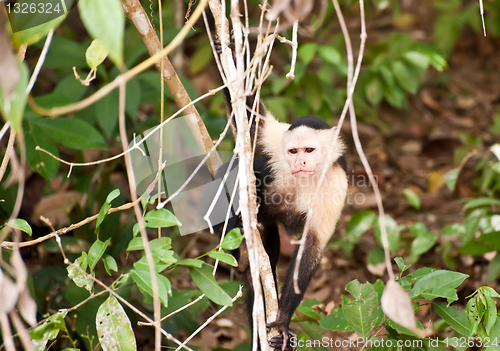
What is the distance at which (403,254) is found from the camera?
3.97 m

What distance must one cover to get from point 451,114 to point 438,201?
1546 mm

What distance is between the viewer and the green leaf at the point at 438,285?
209 cm

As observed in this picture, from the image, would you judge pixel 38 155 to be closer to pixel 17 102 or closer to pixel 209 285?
pixel 209 285

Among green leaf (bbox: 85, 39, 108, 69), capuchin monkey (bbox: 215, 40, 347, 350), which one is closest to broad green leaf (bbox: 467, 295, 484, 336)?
capuchin monkey (bbox: 215, 40, 347, 350)

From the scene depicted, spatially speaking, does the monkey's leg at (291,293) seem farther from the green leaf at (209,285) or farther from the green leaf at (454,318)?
the green leaf at (454,318)

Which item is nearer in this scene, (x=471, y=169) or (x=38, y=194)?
(x=38, y=194)

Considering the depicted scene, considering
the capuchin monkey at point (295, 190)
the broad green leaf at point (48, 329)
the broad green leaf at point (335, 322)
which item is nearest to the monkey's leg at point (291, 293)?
the capuchin monkey at point (295, 190)

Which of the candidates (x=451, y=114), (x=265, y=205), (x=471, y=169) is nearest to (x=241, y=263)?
(x=265, y=205)

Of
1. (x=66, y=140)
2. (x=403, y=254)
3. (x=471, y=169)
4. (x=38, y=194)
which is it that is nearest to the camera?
(x=66, y=140)

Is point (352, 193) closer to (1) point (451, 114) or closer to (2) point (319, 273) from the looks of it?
(2) point (319, 273)

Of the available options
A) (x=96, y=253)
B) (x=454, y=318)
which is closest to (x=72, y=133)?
(x=96, y=253)

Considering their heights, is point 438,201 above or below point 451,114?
below

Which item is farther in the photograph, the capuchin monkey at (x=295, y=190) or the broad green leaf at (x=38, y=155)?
the broad green leaf at (x=38, y=155)

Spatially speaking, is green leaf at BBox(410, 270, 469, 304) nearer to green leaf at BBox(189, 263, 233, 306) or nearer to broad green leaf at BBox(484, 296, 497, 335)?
broad green leaf at BBox(484, 296, 497, 335)
